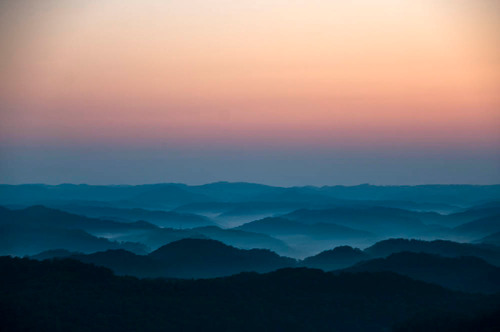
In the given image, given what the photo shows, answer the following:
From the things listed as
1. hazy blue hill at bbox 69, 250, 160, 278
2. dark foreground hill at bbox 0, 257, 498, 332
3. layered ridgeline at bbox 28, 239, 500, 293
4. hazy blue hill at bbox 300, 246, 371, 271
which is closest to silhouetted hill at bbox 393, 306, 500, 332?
dark foreground hill at bbox 0, 257, 498, 332

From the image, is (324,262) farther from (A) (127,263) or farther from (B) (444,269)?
(A) (127,263)

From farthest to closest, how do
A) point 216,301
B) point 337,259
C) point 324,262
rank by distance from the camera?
point 337,259, point 324,262, point 216,301

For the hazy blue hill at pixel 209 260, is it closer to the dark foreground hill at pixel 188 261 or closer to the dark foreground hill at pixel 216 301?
the dark foreground hill at pixel 188 261

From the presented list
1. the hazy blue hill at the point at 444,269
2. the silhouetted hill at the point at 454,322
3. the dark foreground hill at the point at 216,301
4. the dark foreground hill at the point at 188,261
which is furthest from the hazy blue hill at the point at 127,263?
the silhouetted hill at the point at 454,322

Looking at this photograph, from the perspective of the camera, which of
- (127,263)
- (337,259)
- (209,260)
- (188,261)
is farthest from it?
(209,260)

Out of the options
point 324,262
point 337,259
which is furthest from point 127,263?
point 337,259

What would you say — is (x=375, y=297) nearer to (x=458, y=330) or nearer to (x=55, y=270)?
(x=458, y=330)

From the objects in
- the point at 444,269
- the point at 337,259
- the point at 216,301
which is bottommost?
the point at 216,301
